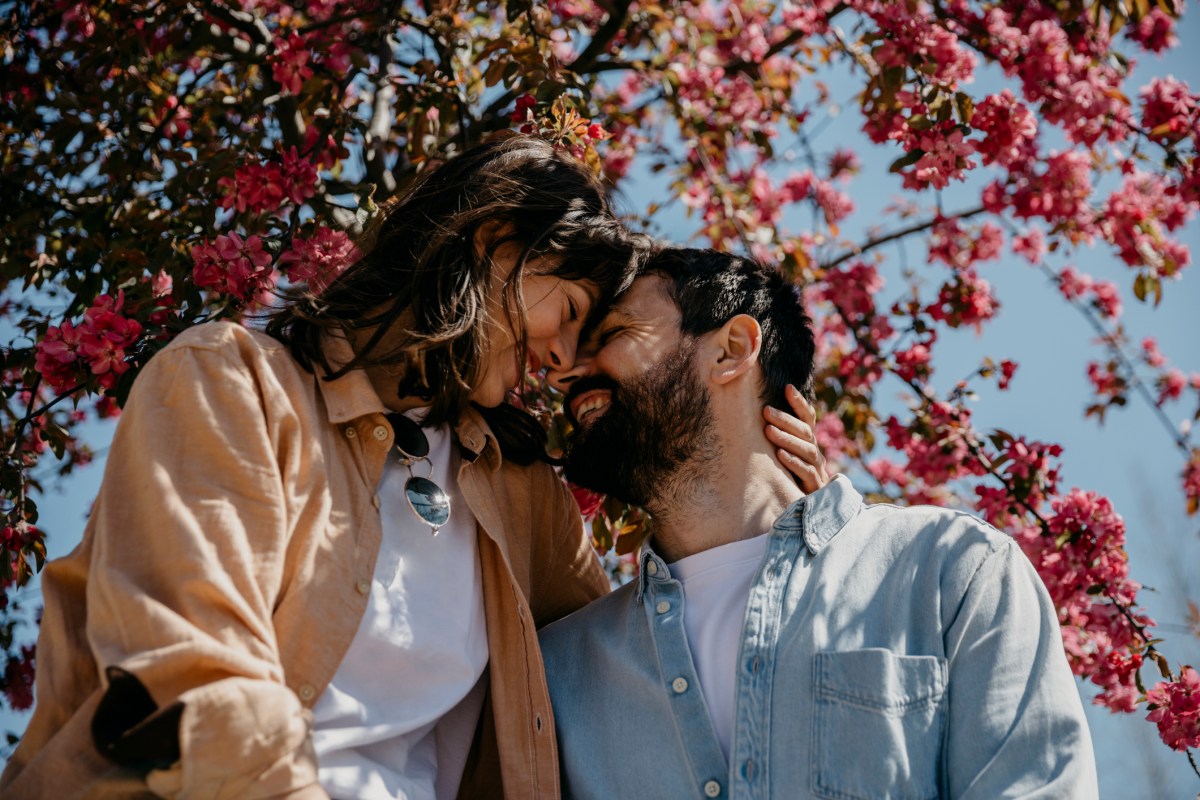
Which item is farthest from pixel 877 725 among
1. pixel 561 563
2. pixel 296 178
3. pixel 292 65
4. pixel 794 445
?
pixel 292 65

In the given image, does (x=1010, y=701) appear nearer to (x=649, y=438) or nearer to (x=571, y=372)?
(x=649, y=438)

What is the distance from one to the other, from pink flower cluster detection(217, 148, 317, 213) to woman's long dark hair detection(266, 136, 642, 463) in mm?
325

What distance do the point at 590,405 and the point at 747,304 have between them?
500 millimetres

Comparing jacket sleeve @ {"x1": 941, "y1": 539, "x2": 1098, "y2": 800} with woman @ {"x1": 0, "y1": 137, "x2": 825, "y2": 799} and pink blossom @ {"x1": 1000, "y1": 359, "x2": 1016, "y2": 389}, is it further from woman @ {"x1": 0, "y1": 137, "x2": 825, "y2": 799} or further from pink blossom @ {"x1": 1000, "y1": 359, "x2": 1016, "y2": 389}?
pink blossom @ {"x1": 1000, "y1": 359, "x2": 1016, "y2": 389}

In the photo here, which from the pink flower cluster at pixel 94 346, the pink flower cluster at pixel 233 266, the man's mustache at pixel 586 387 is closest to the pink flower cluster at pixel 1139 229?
the man's mustache at pixel 586 387

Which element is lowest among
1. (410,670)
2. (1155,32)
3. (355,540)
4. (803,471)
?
(410,670)

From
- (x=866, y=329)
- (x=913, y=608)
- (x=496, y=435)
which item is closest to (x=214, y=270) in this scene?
(x=496, y=435)

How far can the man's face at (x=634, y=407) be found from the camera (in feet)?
8.52

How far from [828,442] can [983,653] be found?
3.17 meters

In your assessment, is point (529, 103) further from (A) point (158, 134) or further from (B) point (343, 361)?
(A) point (158, 134)

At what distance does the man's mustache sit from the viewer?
2633mm

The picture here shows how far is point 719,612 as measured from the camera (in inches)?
94.0

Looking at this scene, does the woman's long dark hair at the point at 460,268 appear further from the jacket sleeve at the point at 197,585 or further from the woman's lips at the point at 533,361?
the jacket sleeve at the point at 197,585

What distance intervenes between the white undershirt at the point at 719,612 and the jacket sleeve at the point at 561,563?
0.28 metres
